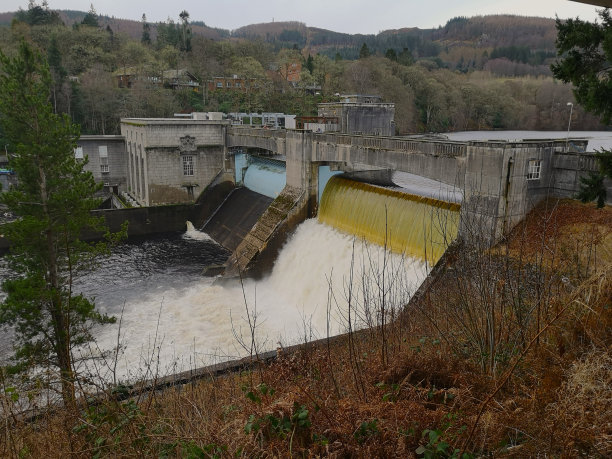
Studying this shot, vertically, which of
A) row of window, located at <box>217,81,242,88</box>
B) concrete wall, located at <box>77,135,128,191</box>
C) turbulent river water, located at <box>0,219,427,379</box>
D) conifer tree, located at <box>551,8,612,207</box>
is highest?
row of window, located at <box>217,81,242,88</box>

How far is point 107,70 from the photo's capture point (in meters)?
58.2

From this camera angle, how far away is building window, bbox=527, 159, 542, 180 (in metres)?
13.7

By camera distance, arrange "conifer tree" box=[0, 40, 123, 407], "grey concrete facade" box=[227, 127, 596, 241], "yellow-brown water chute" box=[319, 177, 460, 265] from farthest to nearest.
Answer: "yellow-brown water chute" box=[319, 177, 460, 265], "grey concrete facade" box=[227, 127, 596, 241], "conifer tree" box=[0, 40, 123, 407]

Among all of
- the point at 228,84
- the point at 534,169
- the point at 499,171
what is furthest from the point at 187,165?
the point at 228,84

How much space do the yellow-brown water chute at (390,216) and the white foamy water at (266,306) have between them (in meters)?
0.51

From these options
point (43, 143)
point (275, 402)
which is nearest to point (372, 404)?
point (275, 402)

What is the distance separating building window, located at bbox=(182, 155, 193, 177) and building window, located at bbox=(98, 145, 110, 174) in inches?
321

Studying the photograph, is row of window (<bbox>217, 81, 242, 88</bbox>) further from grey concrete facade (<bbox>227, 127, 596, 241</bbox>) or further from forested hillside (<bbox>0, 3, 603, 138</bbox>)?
grey concrete facade (<bbox>227, 127, 596, 241</bbox>)

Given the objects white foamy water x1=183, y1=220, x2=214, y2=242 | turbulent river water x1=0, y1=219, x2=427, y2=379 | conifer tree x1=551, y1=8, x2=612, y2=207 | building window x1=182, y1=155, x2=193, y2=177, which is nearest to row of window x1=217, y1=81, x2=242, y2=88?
building window x1=182, y1=155, x2=193, y2=177

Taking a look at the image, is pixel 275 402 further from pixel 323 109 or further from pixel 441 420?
pixel 323 109

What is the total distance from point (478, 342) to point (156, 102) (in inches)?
1910

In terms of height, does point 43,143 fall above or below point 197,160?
above

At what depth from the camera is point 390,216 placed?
17.5 metres

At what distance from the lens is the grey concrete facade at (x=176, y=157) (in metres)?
30.2
